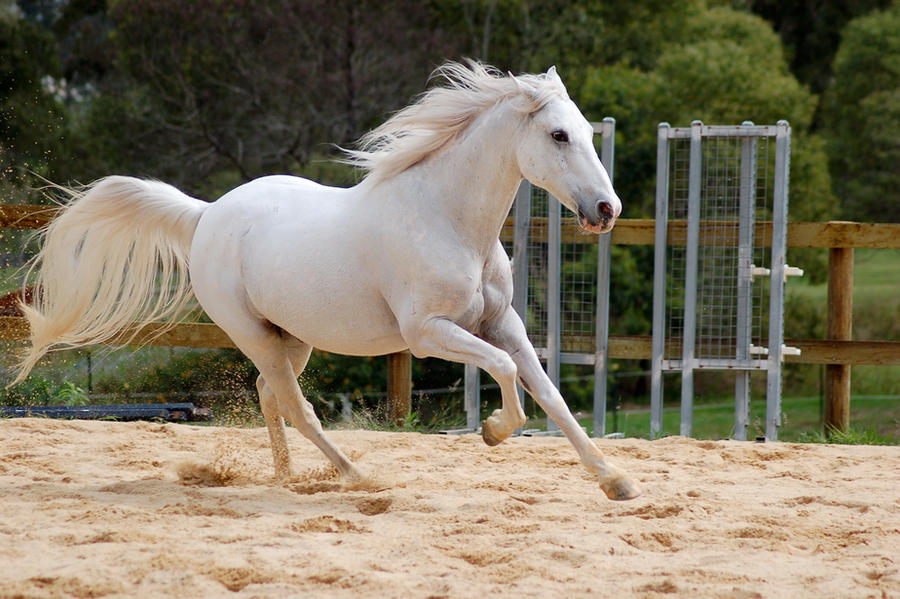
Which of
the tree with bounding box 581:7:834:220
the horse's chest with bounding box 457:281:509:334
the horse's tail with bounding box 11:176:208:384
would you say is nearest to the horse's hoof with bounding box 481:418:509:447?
the horse's chest with bounding box 457:281:509:334

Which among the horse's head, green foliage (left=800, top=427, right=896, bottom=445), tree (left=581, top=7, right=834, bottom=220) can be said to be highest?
tree (left=581, top=7, right=834, bottom=220)

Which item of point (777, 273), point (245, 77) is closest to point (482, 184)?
point (777, 273)

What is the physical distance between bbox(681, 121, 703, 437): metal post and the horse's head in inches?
95.8

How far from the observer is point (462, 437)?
20.1ft

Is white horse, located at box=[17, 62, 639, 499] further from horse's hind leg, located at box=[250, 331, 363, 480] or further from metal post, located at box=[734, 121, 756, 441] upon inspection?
metal post, located at box=[734, 121, 756, 441]

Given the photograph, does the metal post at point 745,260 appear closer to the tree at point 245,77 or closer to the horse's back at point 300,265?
the horse's back at point 300,265

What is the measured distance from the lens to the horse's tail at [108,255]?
508cm

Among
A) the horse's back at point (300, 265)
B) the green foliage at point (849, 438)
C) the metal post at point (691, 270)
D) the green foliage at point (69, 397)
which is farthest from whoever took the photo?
the green foliage at point (69, 397)

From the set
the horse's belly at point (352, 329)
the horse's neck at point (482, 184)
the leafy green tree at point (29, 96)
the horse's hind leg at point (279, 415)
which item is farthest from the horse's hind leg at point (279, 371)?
the leafy green tree at point (29, 96)

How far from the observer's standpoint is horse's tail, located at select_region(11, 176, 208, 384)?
16.7 feet

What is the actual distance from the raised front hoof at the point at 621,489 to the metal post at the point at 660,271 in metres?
2.49

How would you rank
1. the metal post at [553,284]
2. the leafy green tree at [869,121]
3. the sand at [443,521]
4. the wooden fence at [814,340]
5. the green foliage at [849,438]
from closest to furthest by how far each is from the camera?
the sand at [443,521] → the green foliage at [849,438] → the wooden fence at [814,340] → the metal post at [553,284] → the leafy green tree at [869,121]

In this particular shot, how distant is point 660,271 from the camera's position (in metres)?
6.46

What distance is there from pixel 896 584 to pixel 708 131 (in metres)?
3.78
